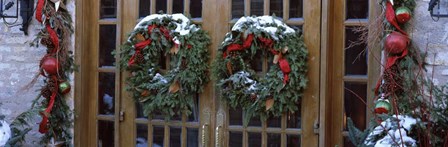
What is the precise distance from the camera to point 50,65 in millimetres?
5703

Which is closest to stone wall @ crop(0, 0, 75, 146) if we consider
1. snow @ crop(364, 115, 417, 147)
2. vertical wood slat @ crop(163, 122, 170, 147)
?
vertical wood slat @ crop(163, 122, 170, 147)

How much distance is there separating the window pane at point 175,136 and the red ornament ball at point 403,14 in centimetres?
186

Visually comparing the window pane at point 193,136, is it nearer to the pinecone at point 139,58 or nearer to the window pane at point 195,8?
the pinecone at point 139,58

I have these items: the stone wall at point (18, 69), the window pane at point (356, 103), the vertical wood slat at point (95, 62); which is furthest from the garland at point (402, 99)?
the stone wall at point (18, 69)

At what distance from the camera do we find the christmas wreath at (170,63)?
17.7 ft

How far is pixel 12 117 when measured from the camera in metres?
6.07

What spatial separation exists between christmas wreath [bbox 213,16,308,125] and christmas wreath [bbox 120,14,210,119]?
209 mm

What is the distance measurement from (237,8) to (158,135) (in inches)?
45.7

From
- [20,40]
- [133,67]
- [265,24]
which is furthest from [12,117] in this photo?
[265,24]

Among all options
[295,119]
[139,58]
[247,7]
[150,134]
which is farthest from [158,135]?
[247,7]

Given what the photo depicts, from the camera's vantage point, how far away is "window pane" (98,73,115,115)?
19.1 ft

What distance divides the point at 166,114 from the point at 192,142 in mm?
298

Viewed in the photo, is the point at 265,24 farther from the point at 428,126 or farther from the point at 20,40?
the point at 20,40

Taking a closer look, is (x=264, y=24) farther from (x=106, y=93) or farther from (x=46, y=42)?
(x=46, y=42)
